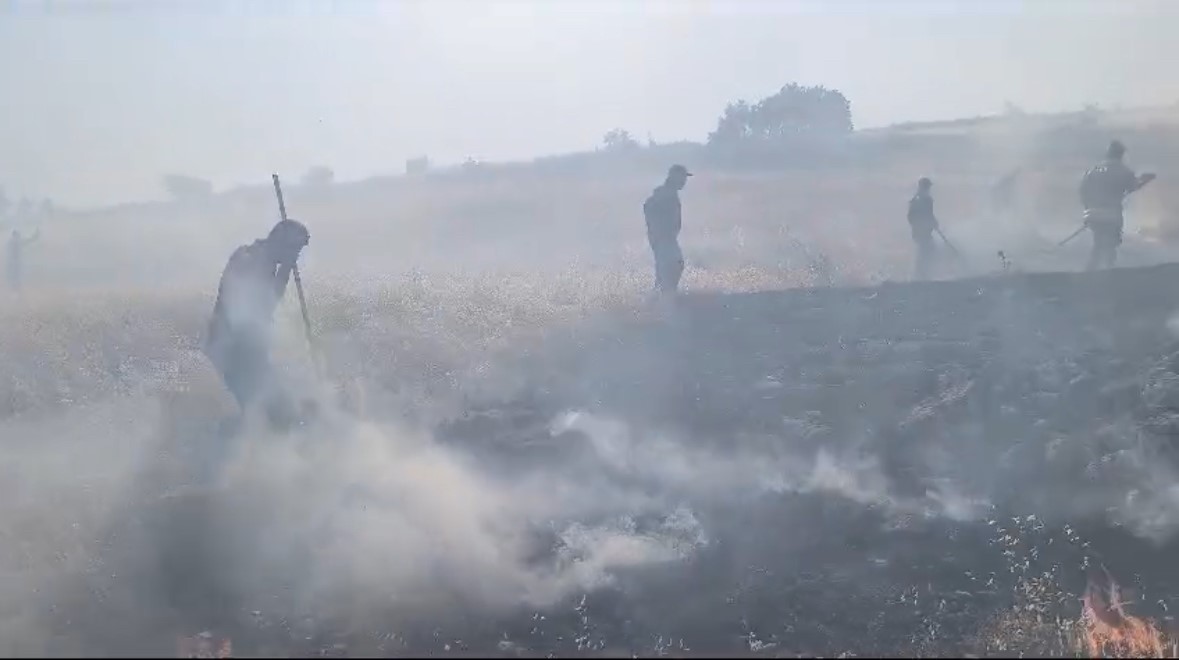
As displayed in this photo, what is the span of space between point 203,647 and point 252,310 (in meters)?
4.02

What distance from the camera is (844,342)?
42.0ft

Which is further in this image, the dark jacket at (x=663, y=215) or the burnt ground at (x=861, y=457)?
the dark jacket at (x=663, y=215)

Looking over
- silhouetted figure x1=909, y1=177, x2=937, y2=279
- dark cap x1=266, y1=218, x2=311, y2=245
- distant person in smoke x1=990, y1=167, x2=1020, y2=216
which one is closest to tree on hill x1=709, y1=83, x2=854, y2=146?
distant person in smoke x1=990, y1=167, x2=1020, y2=216

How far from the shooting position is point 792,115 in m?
49.5

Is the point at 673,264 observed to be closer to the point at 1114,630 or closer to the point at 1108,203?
the point at 1108,203

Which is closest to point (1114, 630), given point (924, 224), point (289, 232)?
point (289, 232)

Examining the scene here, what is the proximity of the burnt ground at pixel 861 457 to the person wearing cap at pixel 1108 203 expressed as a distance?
2.01 meters

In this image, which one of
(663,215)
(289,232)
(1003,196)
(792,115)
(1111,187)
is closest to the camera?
(289,232)

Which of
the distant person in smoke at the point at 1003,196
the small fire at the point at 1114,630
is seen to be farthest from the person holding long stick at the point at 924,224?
the small fire at the point at 1114,630

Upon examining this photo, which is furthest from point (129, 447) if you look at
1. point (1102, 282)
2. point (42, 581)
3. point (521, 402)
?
point (1102, 282)

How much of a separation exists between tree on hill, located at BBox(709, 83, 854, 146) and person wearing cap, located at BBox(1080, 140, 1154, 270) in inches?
1321

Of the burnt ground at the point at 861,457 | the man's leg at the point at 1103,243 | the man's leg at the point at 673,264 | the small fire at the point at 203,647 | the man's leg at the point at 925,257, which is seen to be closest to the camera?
the small fire at the point at 203,647

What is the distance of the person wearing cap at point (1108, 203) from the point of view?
1526 cm

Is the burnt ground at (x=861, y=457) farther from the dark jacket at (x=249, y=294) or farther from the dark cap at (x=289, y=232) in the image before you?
the dark cap at (x=289, y=232)
